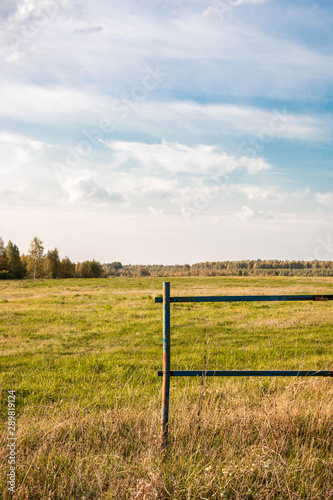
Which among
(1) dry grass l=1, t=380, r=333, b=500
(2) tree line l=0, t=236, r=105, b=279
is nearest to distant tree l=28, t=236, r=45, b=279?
(2) tree line l=0, t=236, r=105, b=279

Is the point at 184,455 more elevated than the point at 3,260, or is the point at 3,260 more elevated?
the point at 3,260

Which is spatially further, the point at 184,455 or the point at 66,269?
the point at 66,269

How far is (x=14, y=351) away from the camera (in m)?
11.8

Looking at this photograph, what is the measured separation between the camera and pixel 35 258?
3383 inches

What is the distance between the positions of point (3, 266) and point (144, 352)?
76.8 metres

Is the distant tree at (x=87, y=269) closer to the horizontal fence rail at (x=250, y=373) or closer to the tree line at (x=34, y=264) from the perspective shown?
the tree line at (x=34, y=264)

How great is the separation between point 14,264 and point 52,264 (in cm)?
971

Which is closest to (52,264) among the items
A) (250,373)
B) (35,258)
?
(35,258)

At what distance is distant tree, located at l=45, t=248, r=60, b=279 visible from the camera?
8881cm

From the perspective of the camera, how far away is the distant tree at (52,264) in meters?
88.8

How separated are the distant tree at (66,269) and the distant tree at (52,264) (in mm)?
2108

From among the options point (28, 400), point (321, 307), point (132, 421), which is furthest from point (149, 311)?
point (132, 421)

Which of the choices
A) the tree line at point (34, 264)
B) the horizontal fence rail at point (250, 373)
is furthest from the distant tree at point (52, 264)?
the horizontal fence rail at point (250, 373)

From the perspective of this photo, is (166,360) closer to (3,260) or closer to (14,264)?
(3,260)
